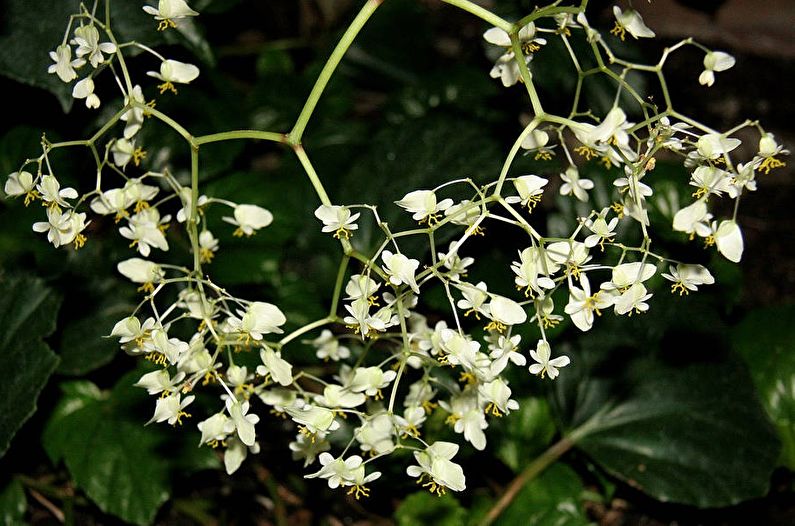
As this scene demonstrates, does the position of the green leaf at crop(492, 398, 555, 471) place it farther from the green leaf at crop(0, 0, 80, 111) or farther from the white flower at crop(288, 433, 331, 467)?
the green leaf at crop(0, 0, 80, 111)

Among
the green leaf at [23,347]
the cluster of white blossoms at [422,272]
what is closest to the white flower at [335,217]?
the cluster of white blossoms at [422,272]

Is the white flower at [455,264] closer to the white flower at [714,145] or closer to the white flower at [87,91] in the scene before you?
the white flower at [714,145]

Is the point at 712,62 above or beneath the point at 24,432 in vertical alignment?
above

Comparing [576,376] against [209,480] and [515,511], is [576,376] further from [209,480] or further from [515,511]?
[209,480]

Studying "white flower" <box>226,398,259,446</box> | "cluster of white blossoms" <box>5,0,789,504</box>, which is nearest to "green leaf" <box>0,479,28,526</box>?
"cluster of white blossoms" <box>5,0,789,504</box>

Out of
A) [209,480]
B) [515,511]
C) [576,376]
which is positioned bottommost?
[209,480]

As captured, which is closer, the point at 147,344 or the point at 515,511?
the point at 147,344

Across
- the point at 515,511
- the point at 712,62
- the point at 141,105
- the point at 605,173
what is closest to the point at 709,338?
the point at 605,173

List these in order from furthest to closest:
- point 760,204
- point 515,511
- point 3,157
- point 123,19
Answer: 1. point 760,204
2. point 3,157
3. point 515,511
4. point 123,19

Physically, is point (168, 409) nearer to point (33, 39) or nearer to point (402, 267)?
point (402, 267)
